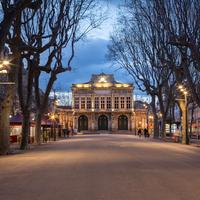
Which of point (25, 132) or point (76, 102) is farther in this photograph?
point (76, 102)

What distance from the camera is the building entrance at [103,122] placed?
160500 mm

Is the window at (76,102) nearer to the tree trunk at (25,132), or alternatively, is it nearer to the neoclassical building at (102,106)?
the neoclassical building at (102,106)

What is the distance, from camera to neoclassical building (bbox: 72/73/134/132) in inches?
6284

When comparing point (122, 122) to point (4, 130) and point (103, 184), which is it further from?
point (103, 184)

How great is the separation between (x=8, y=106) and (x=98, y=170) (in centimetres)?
1652

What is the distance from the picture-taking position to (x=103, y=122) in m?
161

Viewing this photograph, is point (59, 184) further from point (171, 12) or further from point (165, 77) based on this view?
point (165, 77)

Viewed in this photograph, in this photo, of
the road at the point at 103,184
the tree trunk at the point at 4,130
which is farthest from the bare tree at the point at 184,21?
the road at the point at 103,184

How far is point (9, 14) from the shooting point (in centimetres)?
2817

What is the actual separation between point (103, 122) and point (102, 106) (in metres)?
5.04

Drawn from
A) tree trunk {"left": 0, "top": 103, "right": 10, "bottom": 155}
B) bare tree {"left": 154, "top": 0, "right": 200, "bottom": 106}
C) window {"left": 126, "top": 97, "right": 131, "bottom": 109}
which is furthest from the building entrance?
tree trunk {"left": 0, "top": 103, "right": 10, "bottom": 155}

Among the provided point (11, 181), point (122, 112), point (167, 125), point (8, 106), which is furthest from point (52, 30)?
point (122, 112)

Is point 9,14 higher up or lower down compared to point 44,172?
higher up

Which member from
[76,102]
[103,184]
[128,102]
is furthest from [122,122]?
[103,184]
